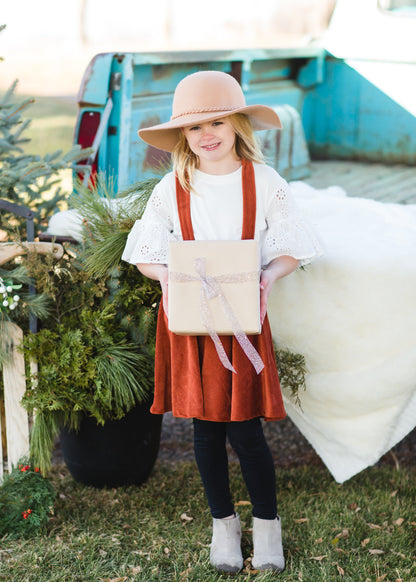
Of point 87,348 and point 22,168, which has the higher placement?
point 22,168

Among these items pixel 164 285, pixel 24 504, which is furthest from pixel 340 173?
pixel 24 504

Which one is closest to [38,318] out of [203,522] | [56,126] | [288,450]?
[203,522]

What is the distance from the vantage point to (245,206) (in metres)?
2.23

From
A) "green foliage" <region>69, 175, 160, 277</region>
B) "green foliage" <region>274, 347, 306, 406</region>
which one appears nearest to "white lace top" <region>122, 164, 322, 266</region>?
"green foliage" <region>69, 175, 160, 277</region>

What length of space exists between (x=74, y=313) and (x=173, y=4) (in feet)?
62.9

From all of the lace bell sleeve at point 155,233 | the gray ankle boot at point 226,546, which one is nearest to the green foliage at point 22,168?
the lace bell sleeve at point 155,233

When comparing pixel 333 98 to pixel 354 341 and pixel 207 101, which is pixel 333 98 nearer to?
pixel 354 341

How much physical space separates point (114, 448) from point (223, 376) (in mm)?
808

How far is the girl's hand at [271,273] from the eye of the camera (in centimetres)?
222

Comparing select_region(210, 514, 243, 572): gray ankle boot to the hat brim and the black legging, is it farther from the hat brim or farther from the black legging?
the hat brim

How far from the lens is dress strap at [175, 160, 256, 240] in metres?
2.22

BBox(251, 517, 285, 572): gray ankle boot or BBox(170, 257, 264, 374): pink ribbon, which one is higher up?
BBox(170, 257, 264, 374): pink ribbon

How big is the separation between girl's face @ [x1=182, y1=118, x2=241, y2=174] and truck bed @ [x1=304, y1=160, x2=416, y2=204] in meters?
1.82

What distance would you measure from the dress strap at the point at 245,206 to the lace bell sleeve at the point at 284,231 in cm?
7
